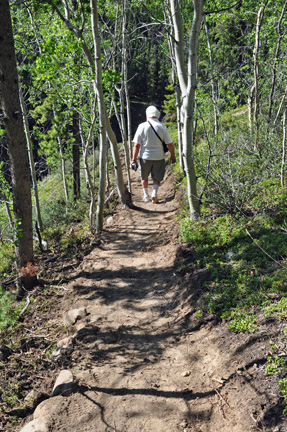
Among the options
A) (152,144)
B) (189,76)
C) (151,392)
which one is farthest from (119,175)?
(151,392)

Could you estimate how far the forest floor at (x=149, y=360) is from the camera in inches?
Answer: 120

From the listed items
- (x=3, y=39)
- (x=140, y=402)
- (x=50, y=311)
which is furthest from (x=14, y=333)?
(x=3, y=39)

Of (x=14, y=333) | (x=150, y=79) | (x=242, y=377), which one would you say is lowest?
(x=14, y=333)

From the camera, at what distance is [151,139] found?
7.59 metres

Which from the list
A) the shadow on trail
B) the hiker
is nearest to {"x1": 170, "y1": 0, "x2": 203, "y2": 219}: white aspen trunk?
the hiker

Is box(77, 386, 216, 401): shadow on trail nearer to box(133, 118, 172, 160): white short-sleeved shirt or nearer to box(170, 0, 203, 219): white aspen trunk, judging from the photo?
box(170, 0, 203, 219): white aspen trunk

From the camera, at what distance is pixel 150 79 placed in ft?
131

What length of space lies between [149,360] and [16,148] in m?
4.12

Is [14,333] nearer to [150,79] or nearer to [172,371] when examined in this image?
[172,371]

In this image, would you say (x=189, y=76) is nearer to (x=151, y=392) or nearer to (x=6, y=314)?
(x=151, y=392)

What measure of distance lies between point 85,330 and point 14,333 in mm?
1376

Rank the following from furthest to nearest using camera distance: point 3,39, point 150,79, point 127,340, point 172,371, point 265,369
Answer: point 150,79 → point 3,39 → point 127,340 → point 172,371 → point 265,369

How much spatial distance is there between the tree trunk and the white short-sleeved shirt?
268 cm

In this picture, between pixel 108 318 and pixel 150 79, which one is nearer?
pixel 108 318
